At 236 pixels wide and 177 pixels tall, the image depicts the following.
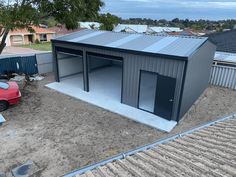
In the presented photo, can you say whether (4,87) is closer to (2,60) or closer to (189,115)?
(2,60)

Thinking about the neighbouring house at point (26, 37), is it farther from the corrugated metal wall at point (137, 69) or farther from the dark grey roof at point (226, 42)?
the corrugated metal wall at point (137, 69)

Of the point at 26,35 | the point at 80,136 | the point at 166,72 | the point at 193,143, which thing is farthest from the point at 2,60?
the point at 26,35

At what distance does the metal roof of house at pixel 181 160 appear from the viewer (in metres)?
3.01

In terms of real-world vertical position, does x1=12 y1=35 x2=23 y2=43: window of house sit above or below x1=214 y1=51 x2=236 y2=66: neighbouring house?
below

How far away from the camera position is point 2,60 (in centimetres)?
1403

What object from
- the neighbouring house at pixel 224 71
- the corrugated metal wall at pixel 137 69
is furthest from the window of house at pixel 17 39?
the neighbouring house at pixel 224 71

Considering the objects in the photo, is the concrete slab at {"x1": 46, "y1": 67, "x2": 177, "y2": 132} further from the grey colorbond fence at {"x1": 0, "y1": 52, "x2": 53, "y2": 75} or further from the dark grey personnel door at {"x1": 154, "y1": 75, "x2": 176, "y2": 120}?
the grey colorbond fence at {"x1": 0, "y1": 52, "x2": 53, "y2": 75}

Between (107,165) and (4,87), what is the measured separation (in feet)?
26.9

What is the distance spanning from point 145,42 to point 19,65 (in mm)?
10198

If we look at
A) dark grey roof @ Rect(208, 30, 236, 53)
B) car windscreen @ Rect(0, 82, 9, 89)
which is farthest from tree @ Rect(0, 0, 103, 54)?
dark grey roof @ Rect(208, 30, 236, 53)

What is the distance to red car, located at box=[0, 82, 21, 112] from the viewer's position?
364 inches

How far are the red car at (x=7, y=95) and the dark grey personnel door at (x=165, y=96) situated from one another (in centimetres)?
703

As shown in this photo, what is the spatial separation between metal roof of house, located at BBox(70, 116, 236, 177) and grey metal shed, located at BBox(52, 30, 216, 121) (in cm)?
413

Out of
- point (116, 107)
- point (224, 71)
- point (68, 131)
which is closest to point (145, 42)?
point (116, 107)
